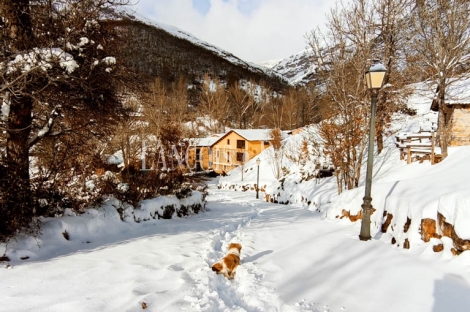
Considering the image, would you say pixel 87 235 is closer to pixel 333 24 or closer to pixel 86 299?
pixel 86 299

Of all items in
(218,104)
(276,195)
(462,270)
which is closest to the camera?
(462,270)

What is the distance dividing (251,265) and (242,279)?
606 mm

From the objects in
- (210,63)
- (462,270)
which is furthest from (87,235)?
(210,63)

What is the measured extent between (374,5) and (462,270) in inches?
474

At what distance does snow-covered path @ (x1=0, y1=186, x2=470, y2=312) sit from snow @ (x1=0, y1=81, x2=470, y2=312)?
1cm

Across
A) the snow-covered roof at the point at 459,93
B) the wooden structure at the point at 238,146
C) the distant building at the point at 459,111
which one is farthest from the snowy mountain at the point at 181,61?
the snow-covered roof at the point at 459,93

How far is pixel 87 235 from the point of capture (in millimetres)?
5688

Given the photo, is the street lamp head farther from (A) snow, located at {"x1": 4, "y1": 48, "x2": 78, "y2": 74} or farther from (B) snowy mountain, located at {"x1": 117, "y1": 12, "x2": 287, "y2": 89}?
(B) snowy mountain, located at {"x1": 117, "y1": 12, "x2": 287, "y2": 89}

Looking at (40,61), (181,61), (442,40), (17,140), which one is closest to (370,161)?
(40,61)

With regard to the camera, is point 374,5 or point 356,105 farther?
point 374,5

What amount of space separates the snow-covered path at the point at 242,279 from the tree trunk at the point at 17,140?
0.76m

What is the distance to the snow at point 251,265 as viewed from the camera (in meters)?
3.28

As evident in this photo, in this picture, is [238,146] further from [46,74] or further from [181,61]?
[181,61]

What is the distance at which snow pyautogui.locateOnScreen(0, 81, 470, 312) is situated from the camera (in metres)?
3.28
